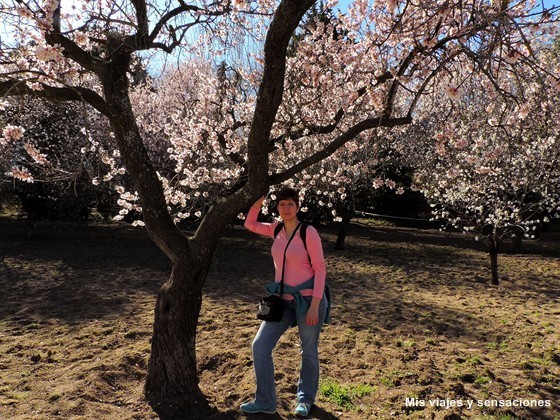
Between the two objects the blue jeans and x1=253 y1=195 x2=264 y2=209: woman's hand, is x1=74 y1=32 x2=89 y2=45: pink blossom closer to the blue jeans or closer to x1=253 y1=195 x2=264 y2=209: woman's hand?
x1=253 y1=195 x2=264 y2=209: woman's hand

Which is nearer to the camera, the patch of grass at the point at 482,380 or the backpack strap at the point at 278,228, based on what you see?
the backpack strap at the point at 278,228

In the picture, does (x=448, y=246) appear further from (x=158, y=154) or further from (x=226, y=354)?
(x=226, y=354)

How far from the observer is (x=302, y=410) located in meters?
3.09

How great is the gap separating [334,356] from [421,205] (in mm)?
14794

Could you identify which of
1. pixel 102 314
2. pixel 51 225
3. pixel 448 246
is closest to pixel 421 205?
pixel 448 246

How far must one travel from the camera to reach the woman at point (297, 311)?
118 inches

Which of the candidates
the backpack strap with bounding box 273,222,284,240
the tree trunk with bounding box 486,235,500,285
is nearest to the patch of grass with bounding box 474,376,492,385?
the backpack strap with bounding box 273,222,284,240

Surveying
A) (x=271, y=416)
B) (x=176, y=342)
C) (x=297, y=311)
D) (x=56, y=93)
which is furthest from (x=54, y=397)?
(x=56, y=93)

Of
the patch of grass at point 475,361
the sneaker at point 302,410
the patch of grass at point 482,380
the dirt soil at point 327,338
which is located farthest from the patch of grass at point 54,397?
the patch of grass at point 475,361

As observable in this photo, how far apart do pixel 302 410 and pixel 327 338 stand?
179cm

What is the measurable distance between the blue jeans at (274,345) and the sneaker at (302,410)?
27 mm

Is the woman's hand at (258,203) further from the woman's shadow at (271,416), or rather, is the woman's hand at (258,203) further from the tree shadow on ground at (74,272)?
the tree shadow on ground at (74,272)

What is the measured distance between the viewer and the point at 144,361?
13.6ft

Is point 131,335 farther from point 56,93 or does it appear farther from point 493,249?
point 493,249
